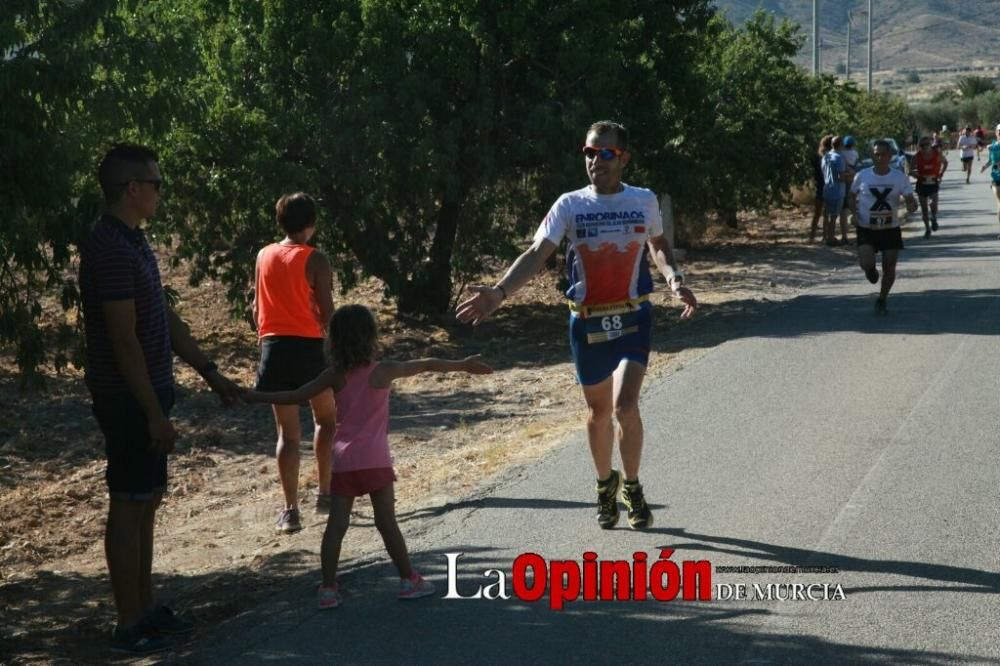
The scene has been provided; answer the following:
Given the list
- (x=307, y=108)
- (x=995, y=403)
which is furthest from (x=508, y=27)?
(x=995, y=403)

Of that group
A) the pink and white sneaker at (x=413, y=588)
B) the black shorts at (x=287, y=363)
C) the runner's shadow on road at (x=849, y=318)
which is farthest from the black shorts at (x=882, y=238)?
the pink and white sneaker at (x=413, y=588)

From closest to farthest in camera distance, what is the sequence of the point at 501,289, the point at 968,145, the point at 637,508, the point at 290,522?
1. the point at 501,289
2. the point at 637,508
3. the point at 290,522
4. the point at 968,145

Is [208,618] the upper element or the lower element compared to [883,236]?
lower

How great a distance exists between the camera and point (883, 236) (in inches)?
567

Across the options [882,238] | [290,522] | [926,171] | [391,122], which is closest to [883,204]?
[882,238]

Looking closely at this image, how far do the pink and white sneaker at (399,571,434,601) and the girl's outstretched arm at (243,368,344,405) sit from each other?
2.89ft

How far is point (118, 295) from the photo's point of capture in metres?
5.69

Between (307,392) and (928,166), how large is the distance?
63.1 feet

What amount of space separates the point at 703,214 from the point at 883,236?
9.84 meters

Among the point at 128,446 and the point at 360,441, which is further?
the point at 360,441

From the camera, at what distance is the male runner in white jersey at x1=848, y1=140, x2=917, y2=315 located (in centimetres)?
1430

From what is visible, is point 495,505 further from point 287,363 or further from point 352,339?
point 352,339

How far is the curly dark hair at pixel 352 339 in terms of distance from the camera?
6.05m

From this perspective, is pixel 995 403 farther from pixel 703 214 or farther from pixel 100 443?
pixel 703 214
